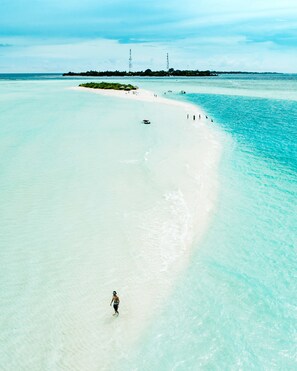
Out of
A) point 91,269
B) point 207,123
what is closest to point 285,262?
point 91,269

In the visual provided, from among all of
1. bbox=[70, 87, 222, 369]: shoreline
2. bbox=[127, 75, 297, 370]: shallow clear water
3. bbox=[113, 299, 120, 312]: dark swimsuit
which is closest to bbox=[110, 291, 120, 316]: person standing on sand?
bbox=[113, 299, 120, 312]: dark swimsuit

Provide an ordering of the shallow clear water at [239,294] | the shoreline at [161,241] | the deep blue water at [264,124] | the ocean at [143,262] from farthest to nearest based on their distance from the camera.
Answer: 1. the deep blue water at [264,124]
2. the shoreline at [161,241]
3. the ocean at [143,262]
4. the shallow clear water at [239,294]

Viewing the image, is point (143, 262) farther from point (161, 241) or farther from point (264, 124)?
point (264, 124)

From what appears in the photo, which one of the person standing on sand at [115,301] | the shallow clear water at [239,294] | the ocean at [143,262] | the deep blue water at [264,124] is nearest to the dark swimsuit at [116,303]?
the person standing on sand at [115,301]

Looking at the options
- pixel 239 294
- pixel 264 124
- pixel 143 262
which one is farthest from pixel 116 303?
pixel 264 124

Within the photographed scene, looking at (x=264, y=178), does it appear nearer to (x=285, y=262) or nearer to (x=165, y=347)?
(x=285, y=262)

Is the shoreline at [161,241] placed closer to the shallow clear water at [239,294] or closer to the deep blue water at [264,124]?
the shallow clear water at [239,294]

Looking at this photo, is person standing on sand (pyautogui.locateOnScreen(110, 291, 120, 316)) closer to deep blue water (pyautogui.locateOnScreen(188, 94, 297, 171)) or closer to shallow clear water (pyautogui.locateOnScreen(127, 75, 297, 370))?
shallow clear water (pyautogui.locateOnScreen(127, 75, 297, 370))

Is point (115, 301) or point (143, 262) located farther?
point (143, 262)
